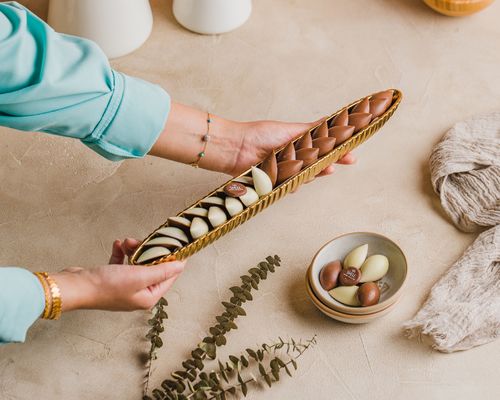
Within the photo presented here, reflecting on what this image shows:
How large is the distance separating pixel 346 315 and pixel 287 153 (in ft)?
0.75

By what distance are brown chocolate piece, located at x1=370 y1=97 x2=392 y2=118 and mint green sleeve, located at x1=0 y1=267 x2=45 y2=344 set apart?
1.67 feet

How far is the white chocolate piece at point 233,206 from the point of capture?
1.03 meters

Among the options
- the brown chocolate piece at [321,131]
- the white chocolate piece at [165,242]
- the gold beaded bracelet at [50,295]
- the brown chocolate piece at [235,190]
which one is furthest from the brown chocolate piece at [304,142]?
the gold beaded bracelet at [50,295]

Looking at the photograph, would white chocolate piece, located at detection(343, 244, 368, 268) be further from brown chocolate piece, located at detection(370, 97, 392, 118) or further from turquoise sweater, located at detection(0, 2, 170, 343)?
turquoise sweater, located at detection(0, 2, 170, 343)

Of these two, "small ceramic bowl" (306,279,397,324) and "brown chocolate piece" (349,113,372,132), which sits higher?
"brown chocolate piece" (349,113,372,132)

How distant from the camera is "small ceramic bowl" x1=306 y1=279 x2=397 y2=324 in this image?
1.05 m

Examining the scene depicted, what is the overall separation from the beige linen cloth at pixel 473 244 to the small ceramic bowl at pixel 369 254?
52 millimetres

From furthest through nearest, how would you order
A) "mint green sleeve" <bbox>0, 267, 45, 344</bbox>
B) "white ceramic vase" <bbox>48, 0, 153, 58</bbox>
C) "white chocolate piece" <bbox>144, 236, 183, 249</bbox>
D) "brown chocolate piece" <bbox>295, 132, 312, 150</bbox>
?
1. "white ceramic vase" <bbox>48, 0, 153, 58</bbox>
2. "brown chocolate piece" <bbox>295, 132, 312, 150</bbox>
3. "white chocolate piece" <bbox>144, 236, 183, 249</bbox>
4. "mint green sleeve" <bbox>0, 267, 45, 344</bbox>

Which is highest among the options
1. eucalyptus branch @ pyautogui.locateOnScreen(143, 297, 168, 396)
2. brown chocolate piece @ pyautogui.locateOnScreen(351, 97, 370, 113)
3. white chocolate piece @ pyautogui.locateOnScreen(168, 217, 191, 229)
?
brown chocolate piece @ pyautogui.locateOnScreen(351, 97, 370, 113)

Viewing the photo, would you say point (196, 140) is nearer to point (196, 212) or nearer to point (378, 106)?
point (196, 212)

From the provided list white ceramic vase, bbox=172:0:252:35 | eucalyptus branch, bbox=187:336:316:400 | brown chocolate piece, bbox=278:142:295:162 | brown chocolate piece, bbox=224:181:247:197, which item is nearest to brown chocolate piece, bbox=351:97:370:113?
brown chocolate piece, bbox=278:142:295:162

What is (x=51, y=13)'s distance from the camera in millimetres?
1448

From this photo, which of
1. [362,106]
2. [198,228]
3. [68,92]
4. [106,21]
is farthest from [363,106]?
[106,21]

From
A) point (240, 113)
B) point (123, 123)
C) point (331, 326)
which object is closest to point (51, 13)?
point (240, 113)
